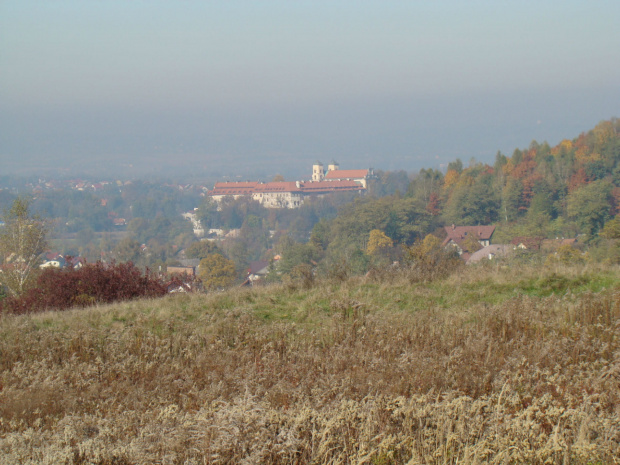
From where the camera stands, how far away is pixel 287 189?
454 feet

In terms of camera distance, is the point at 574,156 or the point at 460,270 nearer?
the point at 460,270

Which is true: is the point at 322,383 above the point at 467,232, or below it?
above

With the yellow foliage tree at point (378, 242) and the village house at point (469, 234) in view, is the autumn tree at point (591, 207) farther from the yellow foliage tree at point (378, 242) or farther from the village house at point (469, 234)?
the yellow foliage tree at point (378, 242)

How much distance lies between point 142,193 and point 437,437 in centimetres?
15916

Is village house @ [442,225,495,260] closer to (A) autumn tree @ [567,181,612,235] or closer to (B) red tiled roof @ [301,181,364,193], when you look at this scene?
(A) autumn tree @ [567,181,612,235]

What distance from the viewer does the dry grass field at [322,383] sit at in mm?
3016

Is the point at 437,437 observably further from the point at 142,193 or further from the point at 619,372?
the point at 142,193

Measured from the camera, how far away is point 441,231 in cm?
6562

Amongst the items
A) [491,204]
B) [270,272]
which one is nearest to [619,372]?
[270,272]

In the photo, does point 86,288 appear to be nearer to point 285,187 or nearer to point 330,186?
point 285,187

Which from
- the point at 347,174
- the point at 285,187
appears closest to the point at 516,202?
the point at 285,187

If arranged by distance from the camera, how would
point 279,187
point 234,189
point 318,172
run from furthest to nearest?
1. point 318,172
2. point 234,189
3. point 279,187

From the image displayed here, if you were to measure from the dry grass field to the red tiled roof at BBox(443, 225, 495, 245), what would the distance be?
53.8 meters

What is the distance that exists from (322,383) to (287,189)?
13520 centimetres
